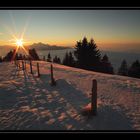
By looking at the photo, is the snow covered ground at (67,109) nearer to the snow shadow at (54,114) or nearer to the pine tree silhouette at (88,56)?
the snow shadow at (54,114)

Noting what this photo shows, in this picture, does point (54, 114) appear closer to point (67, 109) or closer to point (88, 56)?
point (67, 109)

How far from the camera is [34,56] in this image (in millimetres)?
83625

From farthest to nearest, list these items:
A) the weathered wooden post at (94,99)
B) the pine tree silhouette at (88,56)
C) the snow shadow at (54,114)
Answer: the pine tree silhouette at (88,56) < the weathered wooden post at (94,99) < the snow shadow at (54,114)

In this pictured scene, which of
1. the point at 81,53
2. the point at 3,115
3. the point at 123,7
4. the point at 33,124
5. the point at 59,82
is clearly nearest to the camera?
the point at 123,7

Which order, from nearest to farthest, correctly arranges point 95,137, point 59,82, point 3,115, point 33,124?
point 95,137 → point 33,124 → point 3,115 → point 59,82

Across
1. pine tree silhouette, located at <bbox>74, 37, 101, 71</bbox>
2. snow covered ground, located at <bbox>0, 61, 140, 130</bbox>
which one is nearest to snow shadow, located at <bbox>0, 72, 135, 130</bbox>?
snow covered ground, located at <bbox>0, 61, 140, 130</bbox>

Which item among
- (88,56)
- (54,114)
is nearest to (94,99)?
(54,114)

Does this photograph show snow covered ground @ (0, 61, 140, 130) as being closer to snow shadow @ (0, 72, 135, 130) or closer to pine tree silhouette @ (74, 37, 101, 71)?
snow shadow @ (0, 72, 135, 130)

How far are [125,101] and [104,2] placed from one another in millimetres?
6578

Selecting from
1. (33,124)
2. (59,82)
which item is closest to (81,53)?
(59,82)

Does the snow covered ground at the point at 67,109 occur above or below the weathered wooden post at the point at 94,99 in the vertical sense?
below

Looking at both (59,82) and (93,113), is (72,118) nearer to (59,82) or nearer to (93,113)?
(93,113)

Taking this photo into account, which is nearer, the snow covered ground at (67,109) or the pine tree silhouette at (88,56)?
the snow covered ground at (67,109)

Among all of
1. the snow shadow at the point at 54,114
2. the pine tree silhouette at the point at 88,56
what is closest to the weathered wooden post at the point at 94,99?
the snow shadow at the point at 54,114
